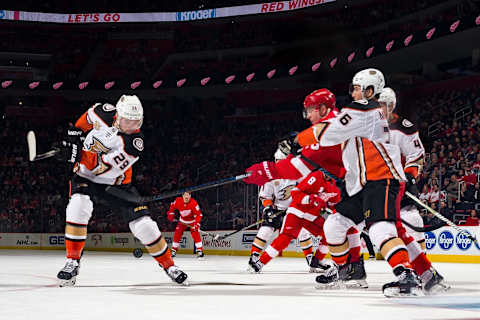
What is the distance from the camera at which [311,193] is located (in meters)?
7.82

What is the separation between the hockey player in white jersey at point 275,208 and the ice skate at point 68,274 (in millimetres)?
3396

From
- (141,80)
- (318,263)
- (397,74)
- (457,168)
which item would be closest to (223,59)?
(141,80)

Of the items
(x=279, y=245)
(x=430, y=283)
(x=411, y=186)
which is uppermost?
(x=411, y=186)

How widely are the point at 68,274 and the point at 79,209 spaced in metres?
0.54

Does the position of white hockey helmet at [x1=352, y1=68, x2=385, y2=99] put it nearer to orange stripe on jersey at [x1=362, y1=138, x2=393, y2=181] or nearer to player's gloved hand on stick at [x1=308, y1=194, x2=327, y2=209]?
orange stripe on jersey at [x1=362, y1=138, x2=393, y2=181]

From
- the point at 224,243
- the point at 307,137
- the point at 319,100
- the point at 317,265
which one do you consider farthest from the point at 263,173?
the point at 224,243

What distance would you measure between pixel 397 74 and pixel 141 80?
943cm

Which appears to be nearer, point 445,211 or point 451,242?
point 451,242

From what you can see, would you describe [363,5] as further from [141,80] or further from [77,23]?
[77,23]

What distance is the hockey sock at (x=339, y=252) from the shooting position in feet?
19.8

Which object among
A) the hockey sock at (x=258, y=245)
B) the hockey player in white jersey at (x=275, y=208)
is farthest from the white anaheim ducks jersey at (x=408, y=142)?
the hockey sock at (x=258, y=245)

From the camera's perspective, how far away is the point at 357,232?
6.54 metres

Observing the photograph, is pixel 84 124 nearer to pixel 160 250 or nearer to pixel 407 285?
pixel 160 250

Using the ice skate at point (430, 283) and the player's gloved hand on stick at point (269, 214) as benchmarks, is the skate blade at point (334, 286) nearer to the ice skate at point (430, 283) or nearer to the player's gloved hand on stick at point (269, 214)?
the ice skate at point (430, 283)
